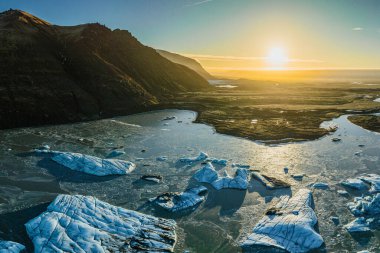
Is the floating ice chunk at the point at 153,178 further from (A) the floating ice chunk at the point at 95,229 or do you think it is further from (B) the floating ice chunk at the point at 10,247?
(B) the floating ice chunk at the point at 10,247

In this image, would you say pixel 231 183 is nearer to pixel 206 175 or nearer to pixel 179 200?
pixel 206 175

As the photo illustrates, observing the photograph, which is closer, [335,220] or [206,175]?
[335,220]

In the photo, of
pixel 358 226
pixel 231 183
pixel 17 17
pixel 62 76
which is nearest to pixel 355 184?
pixel 358 226

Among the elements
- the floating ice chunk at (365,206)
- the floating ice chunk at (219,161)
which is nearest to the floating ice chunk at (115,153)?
the floating ice chunk at (219,161)

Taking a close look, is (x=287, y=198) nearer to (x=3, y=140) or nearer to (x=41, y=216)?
(x=41, y=216)

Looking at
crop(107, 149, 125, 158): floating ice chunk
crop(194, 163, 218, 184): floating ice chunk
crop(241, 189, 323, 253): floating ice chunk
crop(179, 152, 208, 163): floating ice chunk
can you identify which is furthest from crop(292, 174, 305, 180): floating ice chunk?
crop(107, 149, 125, 158): floating ice chunk
